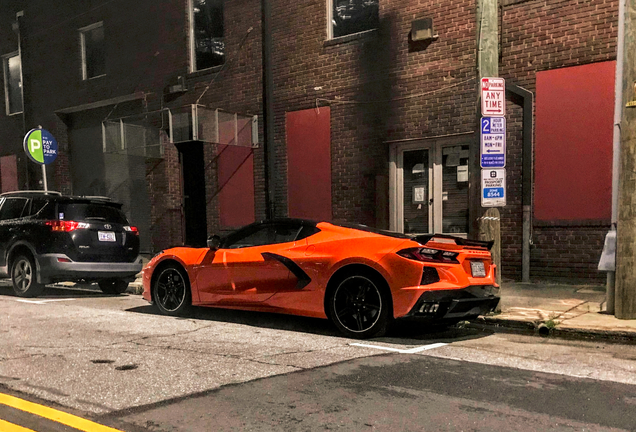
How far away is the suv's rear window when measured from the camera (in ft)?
32.2

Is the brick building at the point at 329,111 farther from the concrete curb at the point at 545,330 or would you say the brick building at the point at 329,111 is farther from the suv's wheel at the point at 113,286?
the concrete curb at the point at 545,330

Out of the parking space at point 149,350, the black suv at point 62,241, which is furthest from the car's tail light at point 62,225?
the parking space at point 149,350

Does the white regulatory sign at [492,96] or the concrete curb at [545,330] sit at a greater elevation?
the white regulatory sign at [492,96]

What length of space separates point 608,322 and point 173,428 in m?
5.29

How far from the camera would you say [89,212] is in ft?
33.0

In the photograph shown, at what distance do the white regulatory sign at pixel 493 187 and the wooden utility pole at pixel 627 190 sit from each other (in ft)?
4.41

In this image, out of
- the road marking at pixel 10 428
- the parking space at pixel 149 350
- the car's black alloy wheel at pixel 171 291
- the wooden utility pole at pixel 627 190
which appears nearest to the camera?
the road marking at pixel 10 428

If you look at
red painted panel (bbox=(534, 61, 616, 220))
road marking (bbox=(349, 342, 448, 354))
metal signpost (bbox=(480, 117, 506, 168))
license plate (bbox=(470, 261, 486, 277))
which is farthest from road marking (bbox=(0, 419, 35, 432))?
Result: red painted panel (bbox=(534, 61, 616, 220))

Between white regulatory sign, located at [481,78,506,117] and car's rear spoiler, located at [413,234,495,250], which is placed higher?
white regulatory sign, located at [481,78,506,117]

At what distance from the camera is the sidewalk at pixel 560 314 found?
21.1 ft

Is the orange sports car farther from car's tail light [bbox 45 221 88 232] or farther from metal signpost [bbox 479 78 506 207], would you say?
car's tail light [bbox 45 221 88 232]

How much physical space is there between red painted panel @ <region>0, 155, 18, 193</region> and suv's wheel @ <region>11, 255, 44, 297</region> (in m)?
11.7

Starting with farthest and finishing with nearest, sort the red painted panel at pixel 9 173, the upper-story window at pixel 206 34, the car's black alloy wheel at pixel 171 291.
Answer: the red painted panel at pixel 9 173, the upper-story window at pixel 206 34, the car's black alloy wheel at pixel 171 291

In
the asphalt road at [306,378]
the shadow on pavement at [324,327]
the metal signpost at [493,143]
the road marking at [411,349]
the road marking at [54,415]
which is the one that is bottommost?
the shadow on pavement at [324,327]
